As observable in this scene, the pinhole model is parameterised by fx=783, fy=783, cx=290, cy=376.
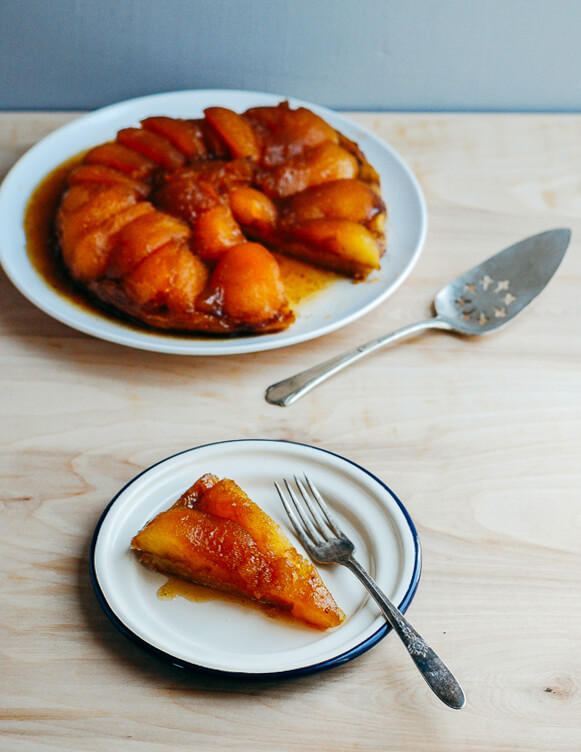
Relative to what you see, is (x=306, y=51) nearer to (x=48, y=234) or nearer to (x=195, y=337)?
(x=48, y=234)

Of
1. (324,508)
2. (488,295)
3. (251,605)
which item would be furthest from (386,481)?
(488,295)

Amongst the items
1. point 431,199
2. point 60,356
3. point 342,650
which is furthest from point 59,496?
point 431,199

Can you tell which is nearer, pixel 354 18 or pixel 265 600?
pixel 265 600

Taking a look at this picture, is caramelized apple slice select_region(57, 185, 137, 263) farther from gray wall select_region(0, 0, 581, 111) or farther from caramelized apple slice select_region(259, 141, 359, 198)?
gray wall select_region(0, 0, 581, 111)

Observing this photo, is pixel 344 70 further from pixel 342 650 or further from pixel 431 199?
pixel 342 650

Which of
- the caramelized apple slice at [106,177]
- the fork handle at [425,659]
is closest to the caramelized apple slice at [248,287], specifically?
the caramelized apple slice at [106,177]
